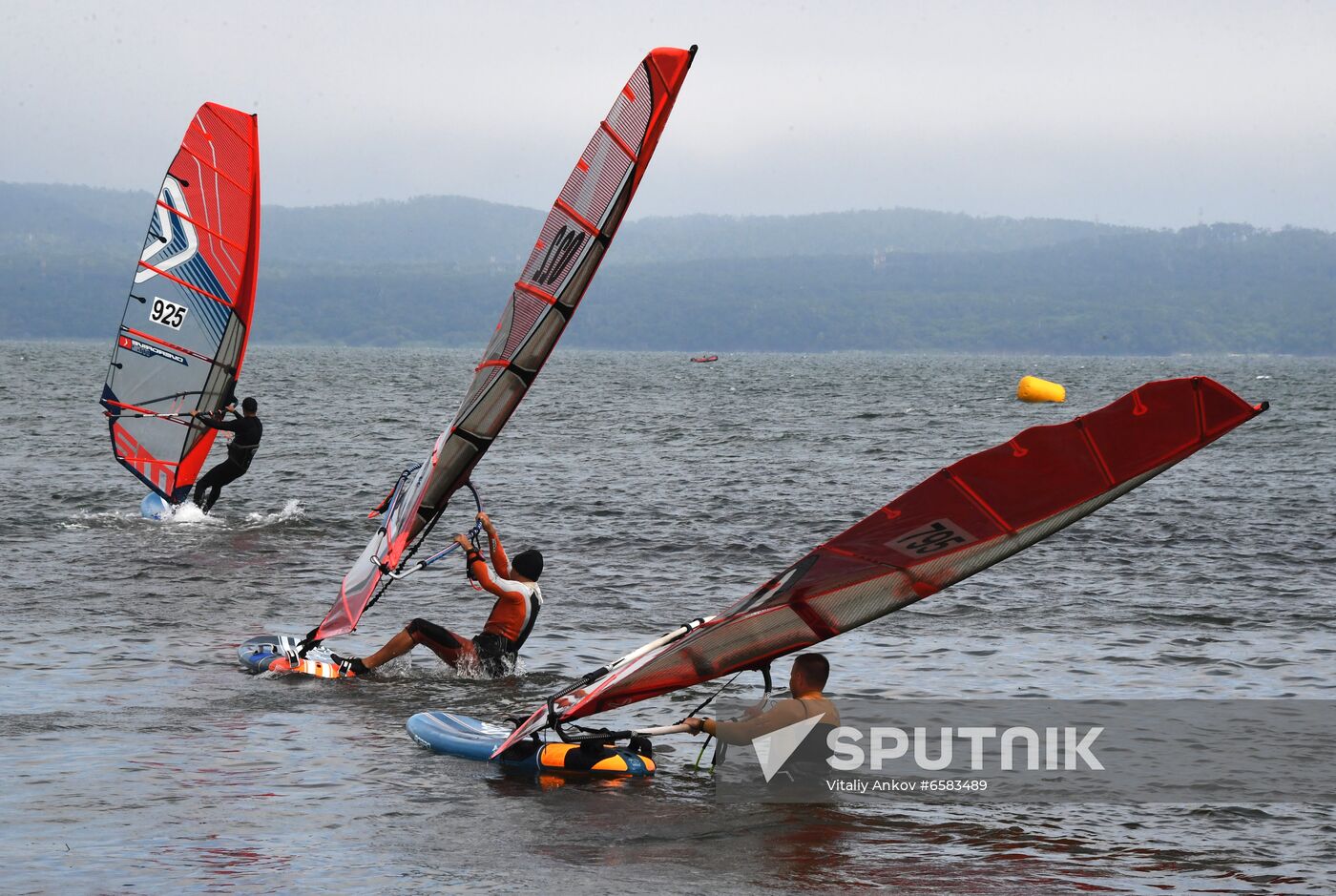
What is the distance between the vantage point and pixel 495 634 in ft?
40.3

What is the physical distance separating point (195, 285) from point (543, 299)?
10.9 m

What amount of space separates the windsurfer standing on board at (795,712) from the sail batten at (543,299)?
291 centimetres

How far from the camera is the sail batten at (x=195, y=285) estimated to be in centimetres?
2019

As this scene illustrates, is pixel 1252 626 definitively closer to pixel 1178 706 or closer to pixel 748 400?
pixel 1178 706

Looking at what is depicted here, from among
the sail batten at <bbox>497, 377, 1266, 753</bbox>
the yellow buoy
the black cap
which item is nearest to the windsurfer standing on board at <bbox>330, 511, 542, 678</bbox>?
the black cap

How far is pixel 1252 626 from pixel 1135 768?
5776 mm

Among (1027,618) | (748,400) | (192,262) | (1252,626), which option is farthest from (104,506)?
(748,400)

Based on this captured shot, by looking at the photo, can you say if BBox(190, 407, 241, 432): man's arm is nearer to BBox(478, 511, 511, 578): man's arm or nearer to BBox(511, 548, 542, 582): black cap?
BBox(478, 511, 511, 578): man's arm

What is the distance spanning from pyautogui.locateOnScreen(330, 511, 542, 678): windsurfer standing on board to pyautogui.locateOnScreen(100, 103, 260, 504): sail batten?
9.23 m

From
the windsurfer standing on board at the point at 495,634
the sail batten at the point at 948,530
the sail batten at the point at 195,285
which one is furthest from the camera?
the sail batten at the point at 195,285

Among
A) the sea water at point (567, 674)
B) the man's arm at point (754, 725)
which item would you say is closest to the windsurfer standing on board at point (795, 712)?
the man's arm at point (754, 725)

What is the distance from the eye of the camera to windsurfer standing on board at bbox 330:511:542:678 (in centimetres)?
1196

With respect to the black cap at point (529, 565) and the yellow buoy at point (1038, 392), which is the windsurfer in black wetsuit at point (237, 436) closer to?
the black cap at point (529, 565)

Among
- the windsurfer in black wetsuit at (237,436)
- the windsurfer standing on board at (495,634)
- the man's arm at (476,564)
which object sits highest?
the windsurfer in black wetsuit at (237,436)
